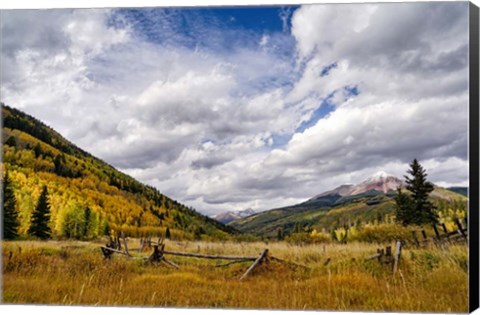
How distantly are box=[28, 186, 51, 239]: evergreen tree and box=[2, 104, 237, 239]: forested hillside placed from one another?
85mm

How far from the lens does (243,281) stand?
13.4 m

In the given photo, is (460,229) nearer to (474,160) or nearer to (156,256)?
(474,160)

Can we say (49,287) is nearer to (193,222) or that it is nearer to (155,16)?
(193,222)

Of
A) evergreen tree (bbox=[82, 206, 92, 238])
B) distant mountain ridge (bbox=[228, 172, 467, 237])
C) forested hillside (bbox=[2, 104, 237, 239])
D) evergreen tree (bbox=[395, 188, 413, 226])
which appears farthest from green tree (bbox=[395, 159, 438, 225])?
evergreen tree (bbox=[82, 206, 92, 238])

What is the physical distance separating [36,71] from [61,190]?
99.8 inches

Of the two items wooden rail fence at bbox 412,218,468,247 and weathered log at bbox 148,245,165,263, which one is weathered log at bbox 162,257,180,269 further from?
wooden rail fence at bbox 412,218,468,247

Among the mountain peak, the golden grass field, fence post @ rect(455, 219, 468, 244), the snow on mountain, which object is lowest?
the golden grass field

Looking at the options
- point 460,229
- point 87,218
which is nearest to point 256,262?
point 87,218

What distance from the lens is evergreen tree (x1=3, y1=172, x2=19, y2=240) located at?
1408 cm

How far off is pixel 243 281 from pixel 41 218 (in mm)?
4496

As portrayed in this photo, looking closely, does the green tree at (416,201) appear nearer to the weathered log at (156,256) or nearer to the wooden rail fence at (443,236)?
the wooden rail fence at (443,236)

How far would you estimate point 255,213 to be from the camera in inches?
544

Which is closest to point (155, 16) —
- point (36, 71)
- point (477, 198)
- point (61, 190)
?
point (36, 71)

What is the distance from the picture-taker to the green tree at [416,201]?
506 inches
